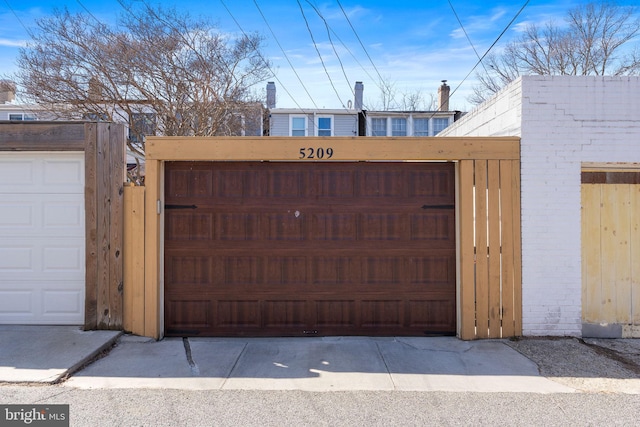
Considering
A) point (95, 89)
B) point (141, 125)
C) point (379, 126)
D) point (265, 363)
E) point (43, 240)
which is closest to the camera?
point (265, 363)

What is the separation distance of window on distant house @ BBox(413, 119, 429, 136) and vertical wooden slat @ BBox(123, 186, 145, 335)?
58.2ft

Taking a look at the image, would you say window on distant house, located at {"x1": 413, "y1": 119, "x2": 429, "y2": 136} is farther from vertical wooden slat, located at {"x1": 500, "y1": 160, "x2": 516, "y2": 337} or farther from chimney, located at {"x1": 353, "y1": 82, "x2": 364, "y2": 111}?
vertical wooden slat, located at {"x1": 500, "y1": 160, "x2": 516, "y2": 337}

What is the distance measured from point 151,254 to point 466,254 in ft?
13.5

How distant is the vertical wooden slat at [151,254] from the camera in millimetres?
5898

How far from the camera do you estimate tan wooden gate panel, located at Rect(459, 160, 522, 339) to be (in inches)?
232

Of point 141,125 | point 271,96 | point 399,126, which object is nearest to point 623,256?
point 141,125

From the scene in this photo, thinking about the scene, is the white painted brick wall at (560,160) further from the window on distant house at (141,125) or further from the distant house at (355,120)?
the distant house at (355,120)

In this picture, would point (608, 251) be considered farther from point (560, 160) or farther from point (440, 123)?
point (440, 123)

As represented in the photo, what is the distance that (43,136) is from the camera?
606 centimetres

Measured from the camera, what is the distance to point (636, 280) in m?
→ 6.06

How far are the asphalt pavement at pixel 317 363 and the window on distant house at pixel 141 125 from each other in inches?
461

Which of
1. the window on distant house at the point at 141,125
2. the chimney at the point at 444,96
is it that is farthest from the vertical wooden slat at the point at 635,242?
the chimney at the point at 444,96

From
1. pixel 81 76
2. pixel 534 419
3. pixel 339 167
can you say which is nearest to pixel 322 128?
pixel 81 76

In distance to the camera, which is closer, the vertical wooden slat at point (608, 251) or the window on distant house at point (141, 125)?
the vertical wooden slat at point (608, 251)
